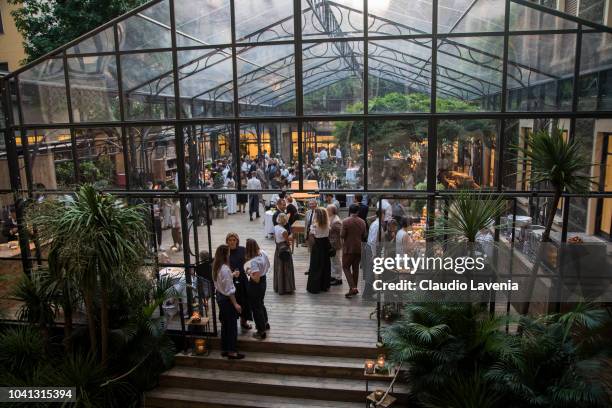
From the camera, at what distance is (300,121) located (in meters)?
6.32

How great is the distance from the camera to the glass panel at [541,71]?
5637 millimetres

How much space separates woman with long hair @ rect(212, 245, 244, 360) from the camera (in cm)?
618

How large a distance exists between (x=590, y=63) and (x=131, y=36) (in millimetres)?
5744

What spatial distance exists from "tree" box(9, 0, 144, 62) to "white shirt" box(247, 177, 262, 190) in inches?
335

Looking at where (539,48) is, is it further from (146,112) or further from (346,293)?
(146,112)

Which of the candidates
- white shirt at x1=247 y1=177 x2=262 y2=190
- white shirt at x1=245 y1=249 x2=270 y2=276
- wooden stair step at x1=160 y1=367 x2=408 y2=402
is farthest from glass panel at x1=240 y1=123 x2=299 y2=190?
wooden stair step at x1=160 y1=367 x2=408 y2=402

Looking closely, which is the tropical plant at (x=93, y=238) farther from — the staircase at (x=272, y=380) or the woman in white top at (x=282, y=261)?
the woman in white top at (x=282, y=261)

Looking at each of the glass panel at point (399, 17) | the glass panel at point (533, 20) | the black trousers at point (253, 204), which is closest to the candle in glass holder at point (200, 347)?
the glass panel at point (399, 17)

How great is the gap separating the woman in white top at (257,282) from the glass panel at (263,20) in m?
2.72

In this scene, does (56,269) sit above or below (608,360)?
above

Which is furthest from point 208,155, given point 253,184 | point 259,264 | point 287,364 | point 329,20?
point 287,364

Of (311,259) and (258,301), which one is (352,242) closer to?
(311,259)

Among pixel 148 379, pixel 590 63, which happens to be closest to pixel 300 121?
pixel 590 63

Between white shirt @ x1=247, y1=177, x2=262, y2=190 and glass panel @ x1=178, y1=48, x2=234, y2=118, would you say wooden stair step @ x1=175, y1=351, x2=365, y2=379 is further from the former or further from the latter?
glass panel @ x1=178, y1=48, x2=234, y2=118
